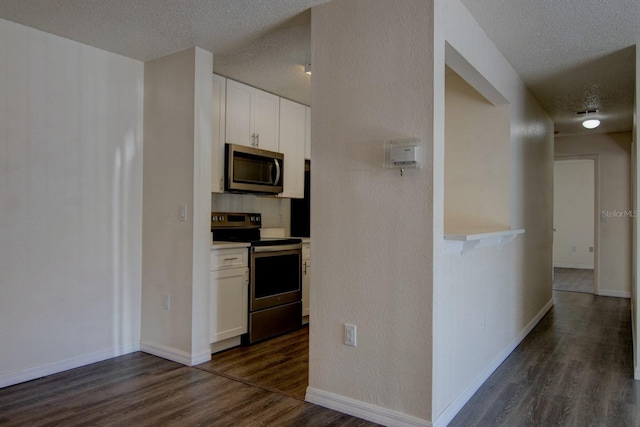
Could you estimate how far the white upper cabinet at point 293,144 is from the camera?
4387mm

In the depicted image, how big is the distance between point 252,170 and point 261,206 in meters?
0.66

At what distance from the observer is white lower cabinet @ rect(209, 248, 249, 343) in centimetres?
339

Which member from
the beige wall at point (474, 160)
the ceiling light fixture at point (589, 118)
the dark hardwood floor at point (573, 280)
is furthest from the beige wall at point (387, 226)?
the dark hardwood floor at point (573, 280)

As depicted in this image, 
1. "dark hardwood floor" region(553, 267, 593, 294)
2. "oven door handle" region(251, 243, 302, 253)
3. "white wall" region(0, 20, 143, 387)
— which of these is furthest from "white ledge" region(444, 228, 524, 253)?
"dark hardwood floor" region(553, 267, 593, 294)

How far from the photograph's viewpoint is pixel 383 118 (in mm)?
2312

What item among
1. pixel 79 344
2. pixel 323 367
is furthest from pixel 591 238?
pixel 79 344

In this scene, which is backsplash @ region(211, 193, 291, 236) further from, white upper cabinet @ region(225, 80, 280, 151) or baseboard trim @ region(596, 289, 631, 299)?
baseboard trim @ region(596, 289, 631, 299)

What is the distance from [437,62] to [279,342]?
2591 millimetres

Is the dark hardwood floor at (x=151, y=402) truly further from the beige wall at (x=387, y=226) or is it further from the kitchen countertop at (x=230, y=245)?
the kitchen countertop at (x=230, y=245)

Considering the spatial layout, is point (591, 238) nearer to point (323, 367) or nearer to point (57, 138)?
point (323, 367)

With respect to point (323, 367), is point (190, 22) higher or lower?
higher

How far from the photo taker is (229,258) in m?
3.50

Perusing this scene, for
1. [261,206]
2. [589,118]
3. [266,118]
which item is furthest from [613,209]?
[266,118]

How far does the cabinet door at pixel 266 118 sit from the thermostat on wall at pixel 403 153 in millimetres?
2077
